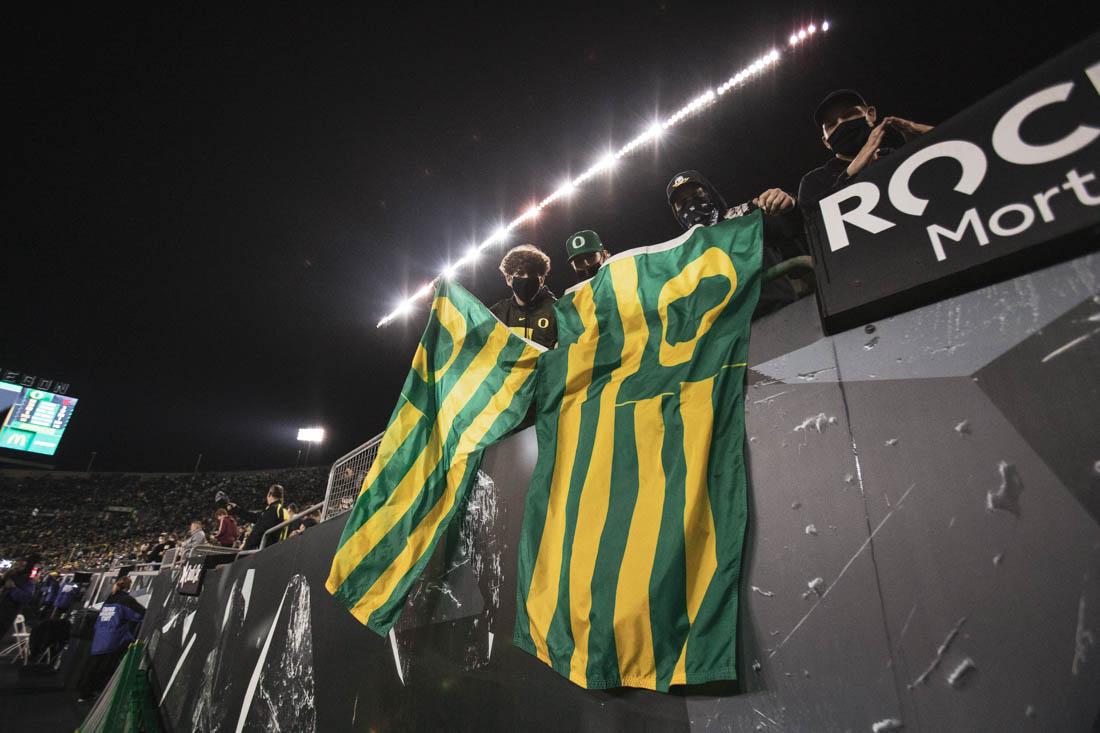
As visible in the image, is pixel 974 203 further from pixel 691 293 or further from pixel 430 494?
pixel 430 494

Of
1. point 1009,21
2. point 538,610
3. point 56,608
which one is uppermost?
point 1009,21

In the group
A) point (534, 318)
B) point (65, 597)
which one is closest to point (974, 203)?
point (534, 318)

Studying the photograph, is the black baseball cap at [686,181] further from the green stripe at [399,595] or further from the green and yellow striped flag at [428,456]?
the green stripe at [399,595]

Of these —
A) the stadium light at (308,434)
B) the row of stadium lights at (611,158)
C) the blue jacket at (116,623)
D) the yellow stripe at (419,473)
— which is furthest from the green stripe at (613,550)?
the stadium light at (308,434)

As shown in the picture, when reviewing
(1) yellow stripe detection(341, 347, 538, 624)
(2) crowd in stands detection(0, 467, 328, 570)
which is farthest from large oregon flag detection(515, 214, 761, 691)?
(2) crowd in stands detection(0, 467, 328, 570)

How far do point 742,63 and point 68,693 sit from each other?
44.9 ft

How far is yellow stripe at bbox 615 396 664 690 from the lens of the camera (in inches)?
52.4

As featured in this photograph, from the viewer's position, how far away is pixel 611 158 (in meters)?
6.77

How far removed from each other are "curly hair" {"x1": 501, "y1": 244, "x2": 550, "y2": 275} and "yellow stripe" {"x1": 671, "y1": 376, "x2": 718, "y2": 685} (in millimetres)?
1733

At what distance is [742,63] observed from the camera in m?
5.53

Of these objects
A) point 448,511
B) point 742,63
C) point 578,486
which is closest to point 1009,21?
point 742,63

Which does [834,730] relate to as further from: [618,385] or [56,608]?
[56,608]

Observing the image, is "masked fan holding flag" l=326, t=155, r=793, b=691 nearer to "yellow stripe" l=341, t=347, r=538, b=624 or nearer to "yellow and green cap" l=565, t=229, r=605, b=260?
"yellow stripe" l=341, t=347, r=538, b=624

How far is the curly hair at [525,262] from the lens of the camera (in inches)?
119
